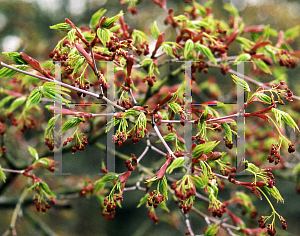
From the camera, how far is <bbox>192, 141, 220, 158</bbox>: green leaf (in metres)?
0.74

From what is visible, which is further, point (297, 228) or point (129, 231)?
point (129, 231)

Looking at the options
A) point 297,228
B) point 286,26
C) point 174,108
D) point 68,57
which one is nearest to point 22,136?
point 68,57

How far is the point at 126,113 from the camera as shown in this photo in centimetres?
78

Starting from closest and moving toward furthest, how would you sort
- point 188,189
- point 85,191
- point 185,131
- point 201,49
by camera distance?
point 188,189 < point 185,131 < point 201,49 < point 85,191

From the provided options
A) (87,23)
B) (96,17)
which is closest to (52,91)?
(96,17)

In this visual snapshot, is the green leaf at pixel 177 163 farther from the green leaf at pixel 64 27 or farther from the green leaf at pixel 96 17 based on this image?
the green leaf at pixel 96 17

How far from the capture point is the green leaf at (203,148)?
74 centimetres

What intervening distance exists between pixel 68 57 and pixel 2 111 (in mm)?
760

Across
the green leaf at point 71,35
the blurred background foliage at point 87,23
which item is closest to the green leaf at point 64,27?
the green leaf at point 71,35

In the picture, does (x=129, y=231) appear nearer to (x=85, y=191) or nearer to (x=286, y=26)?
(x=85, y=191)

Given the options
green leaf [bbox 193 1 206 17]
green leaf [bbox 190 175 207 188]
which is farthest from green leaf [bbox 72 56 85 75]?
green leaf [bbox 193 1 206 17]

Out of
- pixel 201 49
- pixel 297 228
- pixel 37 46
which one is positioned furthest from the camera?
pixel 297 228

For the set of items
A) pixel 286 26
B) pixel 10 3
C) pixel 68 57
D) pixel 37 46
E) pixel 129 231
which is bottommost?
pixel 129 231

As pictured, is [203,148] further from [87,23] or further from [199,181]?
[87,23]
